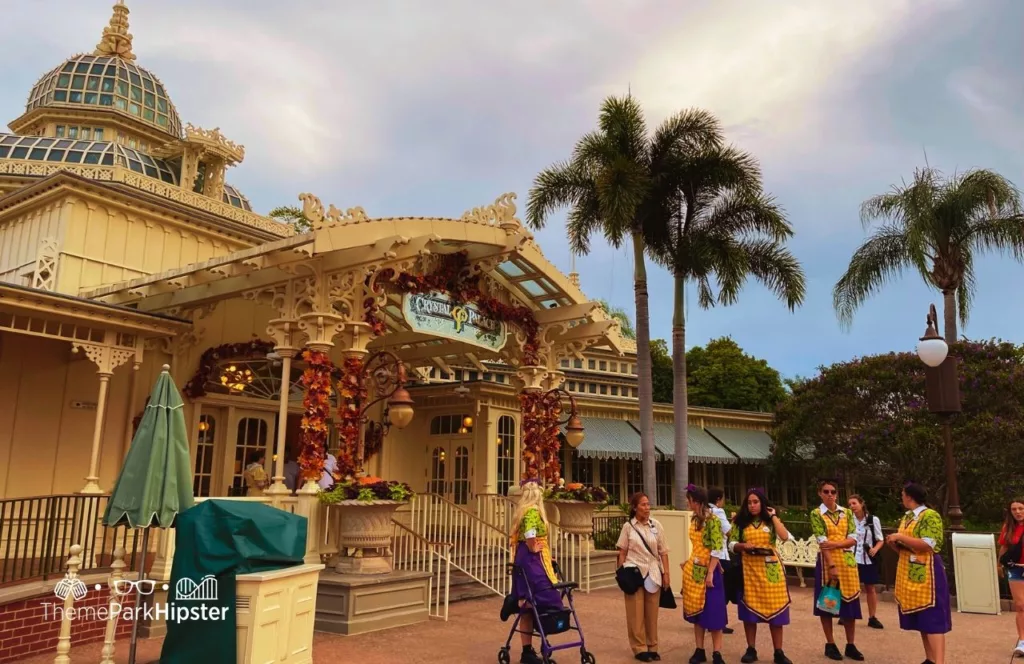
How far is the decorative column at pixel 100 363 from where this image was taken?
960 centimetres

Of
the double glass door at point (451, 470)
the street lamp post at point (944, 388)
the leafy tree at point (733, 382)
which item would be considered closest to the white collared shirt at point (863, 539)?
the street lamp post at point (944, 388)

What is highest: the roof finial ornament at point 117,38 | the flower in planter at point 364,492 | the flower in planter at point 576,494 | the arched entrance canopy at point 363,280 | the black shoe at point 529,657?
the roof finial ornament at point 117,38

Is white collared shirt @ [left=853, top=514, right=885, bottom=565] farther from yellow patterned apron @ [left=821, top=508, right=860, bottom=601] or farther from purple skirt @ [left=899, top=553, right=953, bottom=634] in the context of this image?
purple skirt @ [left=899, top=553, right=953, bottom=634]

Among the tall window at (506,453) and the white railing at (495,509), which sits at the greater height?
the tall window at (506,453)

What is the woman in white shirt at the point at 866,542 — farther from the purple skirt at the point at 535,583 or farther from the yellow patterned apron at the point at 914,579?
the purple skirt at the point at 535,583

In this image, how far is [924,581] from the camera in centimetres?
641

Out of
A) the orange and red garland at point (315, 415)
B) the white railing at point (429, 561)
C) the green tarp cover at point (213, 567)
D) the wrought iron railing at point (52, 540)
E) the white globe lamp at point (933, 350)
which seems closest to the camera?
the green tarp cover at point (213, 567)

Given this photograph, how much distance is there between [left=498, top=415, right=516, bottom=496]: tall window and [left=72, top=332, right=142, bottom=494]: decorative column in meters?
7.79

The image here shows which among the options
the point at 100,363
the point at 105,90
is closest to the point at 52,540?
the point at 100,363

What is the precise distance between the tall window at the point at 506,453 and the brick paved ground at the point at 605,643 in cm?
613

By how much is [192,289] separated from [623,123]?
1024 centimetres

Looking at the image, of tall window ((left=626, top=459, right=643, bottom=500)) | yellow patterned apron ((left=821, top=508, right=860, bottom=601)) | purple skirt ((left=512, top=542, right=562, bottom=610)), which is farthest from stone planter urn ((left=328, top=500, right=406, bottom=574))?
tall window ((left=626, top=459, right=643, bottom=500))

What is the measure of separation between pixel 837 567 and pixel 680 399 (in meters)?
9.34

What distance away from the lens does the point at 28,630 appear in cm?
674
